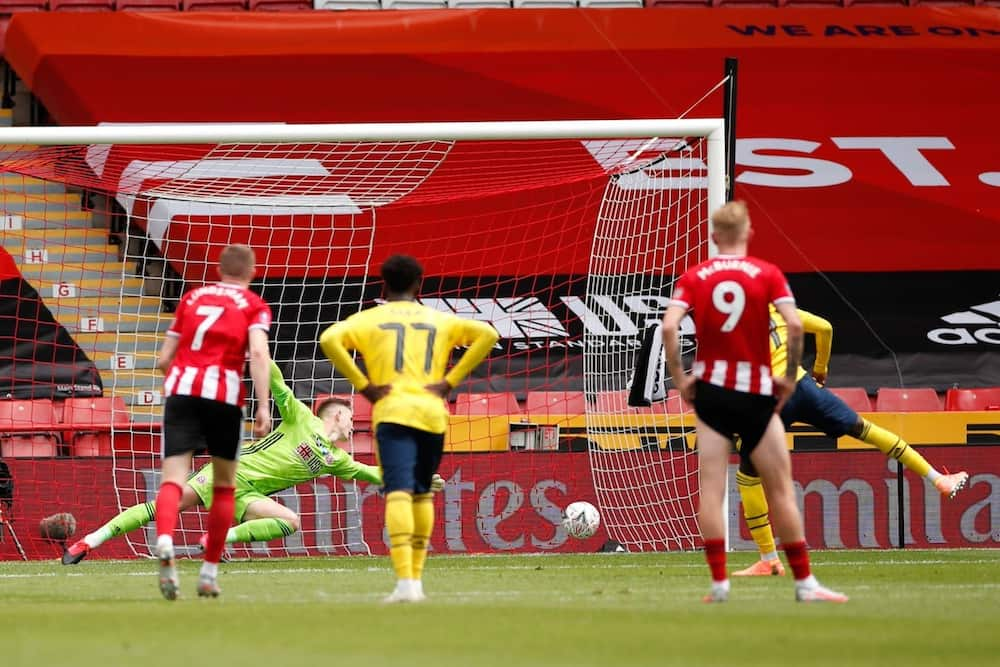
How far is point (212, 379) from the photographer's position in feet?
25.3

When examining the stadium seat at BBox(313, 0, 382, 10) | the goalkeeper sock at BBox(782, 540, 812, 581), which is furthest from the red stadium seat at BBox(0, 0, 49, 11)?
the goalkeeper sock at BBox(782, 540, 812, 581)

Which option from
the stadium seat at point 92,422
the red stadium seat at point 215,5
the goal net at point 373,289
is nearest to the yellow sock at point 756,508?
the goal net at point 373,289

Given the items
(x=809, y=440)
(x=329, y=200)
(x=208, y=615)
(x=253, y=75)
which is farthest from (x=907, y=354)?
(x=208, y=615)

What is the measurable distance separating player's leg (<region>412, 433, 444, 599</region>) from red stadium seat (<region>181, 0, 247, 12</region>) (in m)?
13.4

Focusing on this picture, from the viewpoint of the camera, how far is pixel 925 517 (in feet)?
43.4

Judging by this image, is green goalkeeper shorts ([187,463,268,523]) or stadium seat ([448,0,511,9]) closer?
green goalkeeper shorts ([187,463,268,523])

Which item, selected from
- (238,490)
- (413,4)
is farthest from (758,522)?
(413,4)

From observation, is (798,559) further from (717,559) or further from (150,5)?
(150,5)

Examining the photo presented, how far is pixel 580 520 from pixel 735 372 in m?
5.42

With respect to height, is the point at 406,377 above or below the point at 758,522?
above

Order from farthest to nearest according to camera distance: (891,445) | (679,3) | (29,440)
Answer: (679,3)
(29,440)
(891,445)

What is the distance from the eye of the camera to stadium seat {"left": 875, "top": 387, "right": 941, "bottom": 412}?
687 inches

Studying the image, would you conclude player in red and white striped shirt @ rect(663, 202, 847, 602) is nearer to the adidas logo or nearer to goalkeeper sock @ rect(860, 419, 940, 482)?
goalkeeper sock @ rect(860, 419, 940, 482)

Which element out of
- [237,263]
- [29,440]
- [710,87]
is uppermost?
[710,87]
